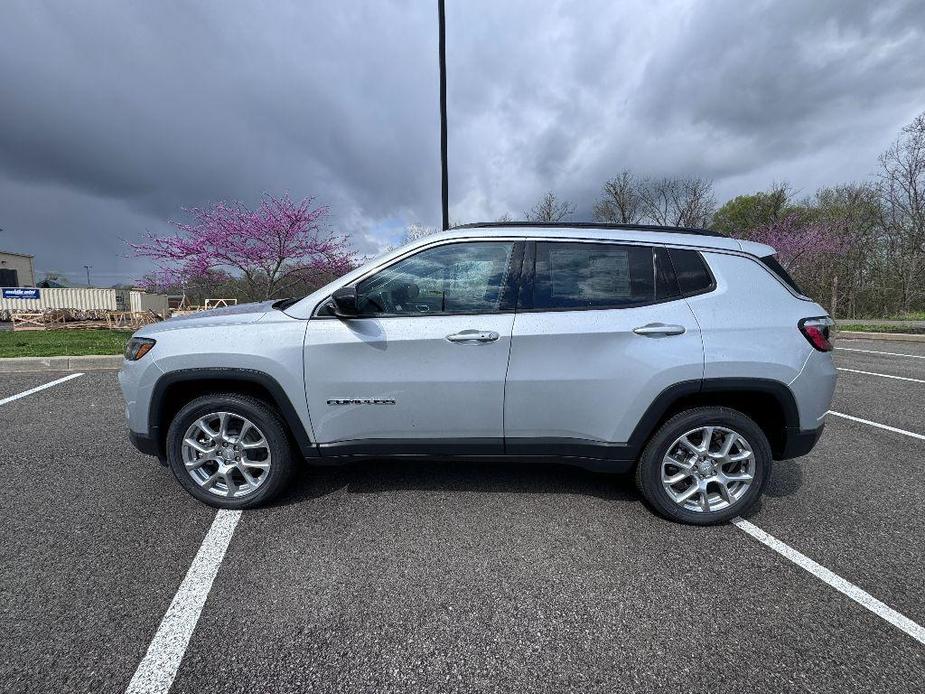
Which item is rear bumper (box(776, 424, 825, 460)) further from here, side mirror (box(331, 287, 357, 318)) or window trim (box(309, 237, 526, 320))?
side mirror (box(331, 287, 357, 318))

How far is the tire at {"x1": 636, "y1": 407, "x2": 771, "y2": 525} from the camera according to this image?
8.48 ft

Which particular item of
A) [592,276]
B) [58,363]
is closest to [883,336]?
[592,276]

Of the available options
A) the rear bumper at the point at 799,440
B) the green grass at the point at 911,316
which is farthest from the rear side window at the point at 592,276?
the green grass at the point at 911,316

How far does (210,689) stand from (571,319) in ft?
7.71

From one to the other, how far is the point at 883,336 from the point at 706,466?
609 inches

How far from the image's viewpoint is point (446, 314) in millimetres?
2586

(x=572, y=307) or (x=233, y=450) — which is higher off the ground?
(x=572, y=307)

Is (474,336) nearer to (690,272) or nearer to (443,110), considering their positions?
(690,272)

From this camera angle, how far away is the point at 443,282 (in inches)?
106

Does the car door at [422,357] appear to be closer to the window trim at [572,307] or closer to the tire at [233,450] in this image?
the window trim at [572,307]

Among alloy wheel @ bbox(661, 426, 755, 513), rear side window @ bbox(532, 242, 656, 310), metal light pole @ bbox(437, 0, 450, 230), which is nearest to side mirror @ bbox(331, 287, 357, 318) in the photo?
rear side window @ bbox(532, 242, 656, 310)

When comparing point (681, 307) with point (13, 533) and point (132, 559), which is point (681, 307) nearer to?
point (132, 559)

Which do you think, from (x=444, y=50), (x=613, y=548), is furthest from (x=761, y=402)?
(x=444, y=50)

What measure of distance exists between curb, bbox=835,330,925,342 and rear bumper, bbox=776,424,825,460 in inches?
532
